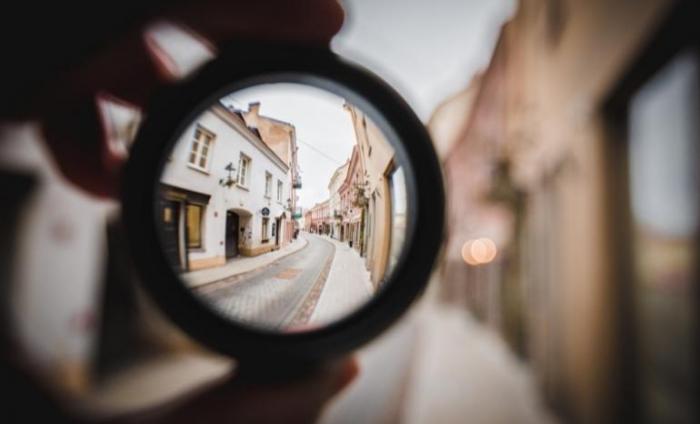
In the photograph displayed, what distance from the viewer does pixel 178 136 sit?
61 cm

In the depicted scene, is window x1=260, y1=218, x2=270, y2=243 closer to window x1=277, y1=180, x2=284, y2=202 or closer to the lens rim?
window x1=277, y1=180, x2=284, y2=202

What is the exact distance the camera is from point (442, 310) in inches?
288

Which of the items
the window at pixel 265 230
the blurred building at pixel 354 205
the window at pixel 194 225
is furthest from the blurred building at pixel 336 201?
the window at pixel 194 225

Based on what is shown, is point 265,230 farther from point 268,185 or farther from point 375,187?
point 375,187

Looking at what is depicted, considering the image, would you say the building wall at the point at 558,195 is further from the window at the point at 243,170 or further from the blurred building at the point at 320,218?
the window at the point at 243,170

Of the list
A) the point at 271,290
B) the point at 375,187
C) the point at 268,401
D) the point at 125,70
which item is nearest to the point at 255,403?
the point at 268,401

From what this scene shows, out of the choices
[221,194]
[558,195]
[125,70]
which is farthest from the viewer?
[558,195]

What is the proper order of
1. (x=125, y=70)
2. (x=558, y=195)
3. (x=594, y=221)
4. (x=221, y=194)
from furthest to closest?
(x=558, y=195) → (x=594, y=221) → (x=125, y=70) → (x=221, y=194)

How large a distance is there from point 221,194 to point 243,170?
0.17 feet

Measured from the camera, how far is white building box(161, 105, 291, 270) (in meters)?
0.58

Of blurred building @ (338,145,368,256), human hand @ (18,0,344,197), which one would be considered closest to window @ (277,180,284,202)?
blurred building @ (338,145,368,256)

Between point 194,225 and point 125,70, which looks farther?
point 125,70

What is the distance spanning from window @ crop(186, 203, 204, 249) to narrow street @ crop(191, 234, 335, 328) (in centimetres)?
7

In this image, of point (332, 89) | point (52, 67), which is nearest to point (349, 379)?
point (332, 89)
